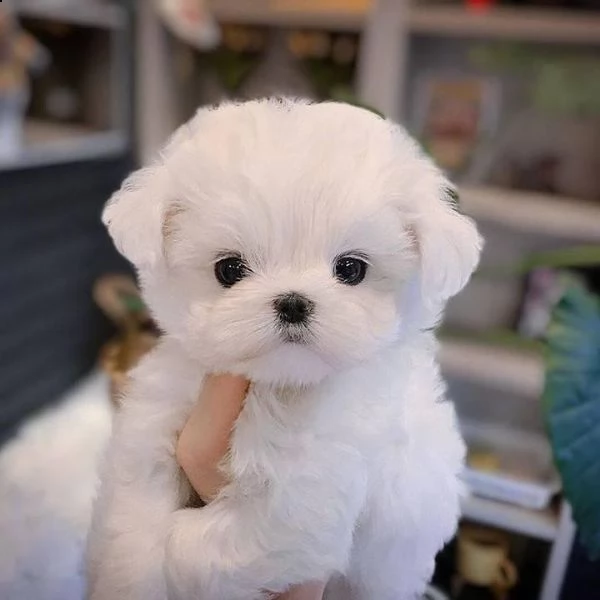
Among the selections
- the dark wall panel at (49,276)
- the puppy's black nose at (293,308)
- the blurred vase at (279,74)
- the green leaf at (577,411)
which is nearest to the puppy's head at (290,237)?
the puppy's black nose at (293,308)

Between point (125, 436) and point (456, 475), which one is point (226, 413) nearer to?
point (125, 436)

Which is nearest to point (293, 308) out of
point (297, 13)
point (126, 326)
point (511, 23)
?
point (126, 326)

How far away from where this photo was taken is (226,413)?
67 centimetres

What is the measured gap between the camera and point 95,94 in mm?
1764

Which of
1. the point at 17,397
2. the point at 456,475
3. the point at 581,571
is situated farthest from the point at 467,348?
the point at 17,397

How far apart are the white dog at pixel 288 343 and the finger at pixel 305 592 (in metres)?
0.02

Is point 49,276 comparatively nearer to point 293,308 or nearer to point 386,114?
point 386,114

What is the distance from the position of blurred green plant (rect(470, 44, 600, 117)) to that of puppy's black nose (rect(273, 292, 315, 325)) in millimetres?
1140

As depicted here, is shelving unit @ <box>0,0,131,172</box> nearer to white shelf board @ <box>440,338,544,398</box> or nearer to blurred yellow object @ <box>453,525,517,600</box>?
white shelf board @ <box>440,338,544,398</box>

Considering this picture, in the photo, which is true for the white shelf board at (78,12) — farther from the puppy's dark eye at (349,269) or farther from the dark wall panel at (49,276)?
the puppy's dark eye at (349,269)

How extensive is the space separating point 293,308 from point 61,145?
1137 mm

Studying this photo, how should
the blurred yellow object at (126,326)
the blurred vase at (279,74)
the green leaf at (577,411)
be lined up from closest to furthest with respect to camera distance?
the green leaf at (577,411) < the blurred yellow object at (126,326) < the blurred vase at (279,74)

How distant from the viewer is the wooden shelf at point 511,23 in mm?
1391

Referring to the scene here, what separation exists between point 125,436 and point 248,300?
216 mm
